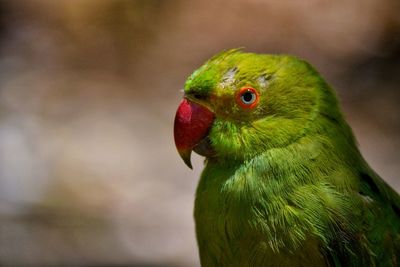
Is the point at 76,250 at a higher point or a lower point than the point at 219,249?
higher

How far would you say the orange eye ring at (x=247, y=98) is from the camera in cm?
363

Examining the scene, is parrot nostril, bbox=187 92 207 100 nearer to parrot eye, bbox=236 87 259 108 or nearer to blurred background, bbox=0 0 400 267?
parrot eye, bbox=236 87 259 108

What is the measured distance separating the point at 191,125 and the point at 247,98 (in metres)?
0.27

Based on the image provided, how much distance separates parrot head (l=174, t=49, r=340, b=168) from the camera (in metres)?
3.63

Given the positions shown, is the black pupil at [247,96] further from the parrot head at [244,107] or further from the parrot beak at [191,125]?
the parrot beak at [191,125]

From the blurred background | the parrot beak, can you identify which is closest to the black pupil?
the parrot beak

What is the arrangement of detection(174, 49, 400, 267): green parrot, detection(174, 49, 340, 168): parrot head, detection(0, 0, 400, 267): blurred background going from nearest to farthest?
detection(174, 49, 400, 267): green parrot → detection(174, 49, 340, 168): parrot head → detection(0, 0, 400, 267): blurred background

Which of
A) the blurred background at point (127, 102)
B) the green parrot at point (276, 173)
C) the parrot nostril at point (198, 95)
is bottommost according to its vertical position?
the green parrot at point (276, 173)

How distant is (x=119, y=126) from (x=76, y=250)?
178 cm

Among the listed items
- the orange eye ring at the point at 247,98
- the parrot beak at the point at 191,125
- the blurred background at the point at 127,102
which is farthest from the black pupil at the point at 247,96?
the blurred background at the point at 127,102

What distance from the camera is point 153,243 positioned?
6.63m

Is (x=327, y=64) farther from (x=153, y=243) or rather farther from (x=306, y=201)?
(x=306, y=201)

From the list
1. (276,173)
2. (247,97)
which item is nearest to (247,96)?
(247,97)

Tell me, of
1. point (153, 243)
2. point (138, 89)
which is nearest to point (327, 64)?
point (138, 89)
